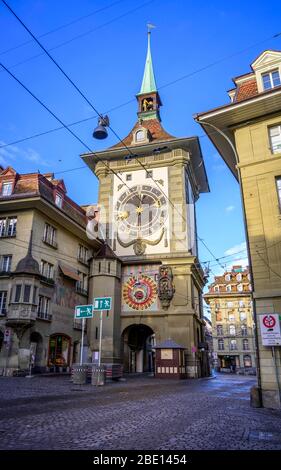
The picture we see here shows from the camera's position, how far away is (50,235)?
29.9 meters

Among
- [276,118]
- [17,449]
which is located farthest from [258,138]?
[17,449]

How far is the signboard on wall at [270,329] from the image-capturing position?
38.5 feet

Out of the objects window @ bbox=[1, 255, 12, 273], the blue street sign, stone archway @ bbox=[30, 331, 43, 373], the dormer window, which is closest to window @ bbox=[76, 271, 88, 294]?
stone archway @ bbox=[30, 331, 43, 373]

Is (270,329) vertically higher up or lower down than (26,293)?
lower down

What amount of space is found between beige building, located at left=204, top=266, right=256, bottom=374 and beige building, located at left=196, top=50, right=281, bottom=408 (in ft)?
192

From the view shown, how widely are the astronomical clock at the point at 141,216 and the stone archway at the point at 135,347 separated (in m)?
7.87

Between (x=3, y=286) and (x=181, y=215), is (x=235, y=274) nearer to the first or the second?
(x=181, y=215)

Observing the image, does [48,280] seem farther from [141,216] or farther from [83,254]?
[141,216]

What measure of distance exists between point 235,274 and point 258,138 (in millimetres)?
63599

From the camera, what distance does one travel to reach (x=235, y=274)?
7575 cm

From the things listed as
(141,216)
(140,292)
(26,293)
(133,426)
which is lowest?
(133,426)

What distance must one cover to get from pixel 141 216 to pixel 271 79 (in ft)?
77.3

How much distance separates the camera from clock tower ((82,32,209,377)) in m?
33.4

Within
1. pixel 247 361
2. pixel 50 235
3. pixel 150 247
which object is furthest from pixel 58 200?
pixel 247 361
